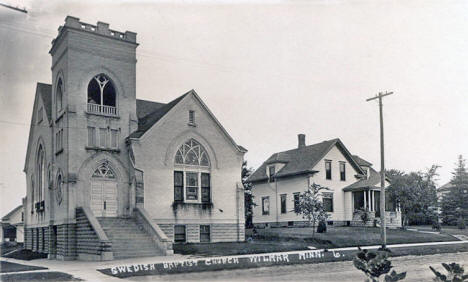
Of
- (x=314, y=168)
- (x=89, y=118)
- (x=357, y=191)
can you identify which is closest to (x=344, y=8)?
(x=89, y=118)

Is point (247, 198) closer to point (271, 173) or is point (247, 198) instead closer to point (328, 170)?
point (271, 173)

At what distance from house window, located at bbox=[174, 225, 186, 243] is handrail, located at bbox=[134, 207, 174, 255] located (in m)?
2.75

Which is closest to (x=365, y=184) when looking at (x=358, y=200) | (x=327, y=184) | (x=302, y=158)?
(x=358, y=200)

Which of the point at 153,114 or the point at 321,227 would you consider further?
the point at 321,227

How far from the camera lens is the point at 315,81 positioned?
27203 mm

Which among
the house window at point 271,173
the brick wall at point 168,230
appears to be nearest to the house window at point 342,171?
the house window at point 271,173

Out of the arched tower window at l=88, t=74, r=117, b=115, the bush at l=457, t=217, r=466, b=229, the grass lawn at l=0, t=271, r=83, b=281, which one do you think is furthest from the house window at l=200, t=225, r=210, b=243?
the bush at l=457, t=217, r=466, b=229

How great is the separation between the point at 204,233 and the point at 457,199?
89.6ft

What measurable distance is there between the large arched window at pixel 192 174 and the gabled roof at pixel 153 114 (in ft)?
6.73

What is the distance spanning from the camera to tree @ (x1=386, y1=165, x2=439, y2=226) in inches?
1571

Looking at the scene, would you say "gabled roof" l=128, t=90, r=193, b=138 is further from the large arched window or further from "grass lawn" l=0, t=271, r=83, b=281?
"grass lawn" l=0, t=271, r=83, b=281

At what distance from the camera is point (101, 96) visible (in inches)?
1106

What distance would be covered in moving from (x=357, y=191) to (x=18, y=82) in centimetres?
3061

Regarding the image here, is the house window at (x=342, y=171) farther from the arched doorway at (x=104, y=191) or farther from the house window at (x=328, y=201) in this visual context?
the arched doorway at (x=104, y=191)
